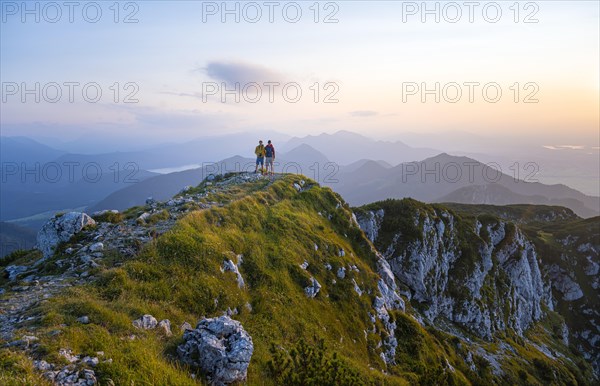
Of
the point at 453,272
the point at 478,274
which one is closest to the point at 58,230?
the point at 453,272

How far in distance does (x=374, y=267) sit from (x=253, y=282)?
946 inches

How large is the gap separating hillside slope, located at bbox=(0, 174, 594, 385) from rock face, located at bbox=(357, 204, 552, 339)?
932 cm

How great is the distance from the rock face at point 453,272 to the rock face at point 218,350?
45008 millimetres

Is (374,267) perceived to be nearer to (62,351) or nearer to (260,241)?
(260,241)

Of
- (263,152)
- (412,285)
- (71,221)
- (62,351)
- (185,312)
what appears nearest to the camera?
(62,351)

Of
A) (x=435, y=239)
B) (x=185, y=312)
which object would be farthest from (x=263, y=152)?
(x=435, y=239)

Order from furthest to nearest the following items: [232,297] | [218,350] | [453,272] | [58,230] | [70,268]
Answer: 1. [453,272]
2. [58,230]
3. [232,297]
4. [70,268]
5. [218,350]

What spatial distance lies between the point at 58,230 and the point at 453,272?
66.7 m

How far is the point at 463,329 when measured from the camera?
2227 inches

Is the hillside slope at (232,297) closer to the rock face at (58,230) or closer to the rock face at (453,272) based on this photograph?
the rock face at (58,230)

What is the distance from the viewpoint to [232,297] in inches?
685

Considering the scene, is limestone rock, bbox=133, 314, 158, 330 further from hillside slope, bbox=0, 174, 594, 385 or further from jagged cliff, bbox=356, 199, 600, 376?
jagged cliff, bbox=356, 199, 600, 376

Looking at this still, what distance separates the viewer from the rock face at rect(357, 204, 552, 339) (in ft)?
184

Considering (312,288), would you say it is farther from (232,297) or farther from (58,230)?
(58,230)
